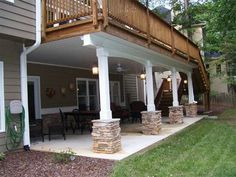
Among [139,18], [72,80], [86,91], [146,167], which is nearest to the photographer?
[146,167]

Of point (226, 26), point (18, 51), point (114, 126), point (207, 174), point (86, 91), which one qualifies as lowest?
point (207, 174)

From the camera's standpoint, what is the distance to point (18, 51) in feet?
25.5

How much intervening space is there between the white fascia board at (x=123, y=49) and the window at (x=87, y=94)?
3669 mm

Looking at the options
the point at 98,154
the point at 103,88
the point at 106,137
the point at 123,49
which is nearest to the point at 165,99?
the point at 123,49

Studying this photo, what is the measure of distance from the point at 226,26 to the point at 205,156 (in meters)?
3.71

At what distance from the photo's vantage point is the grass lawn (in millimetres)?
5535

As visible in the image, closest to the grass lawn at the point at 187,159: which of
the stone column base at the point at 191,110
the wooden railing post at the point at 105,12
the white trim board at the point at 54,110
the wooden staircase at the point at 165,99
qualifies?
the wooden railing post at the point at 105,12

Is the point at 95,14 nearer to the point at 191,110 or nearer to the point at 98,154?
the point at 98,154

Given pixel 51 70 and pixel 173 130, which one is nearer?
pixel 173 130

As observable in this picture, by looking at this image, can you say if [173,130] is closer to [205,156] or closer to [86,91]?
[205,156]

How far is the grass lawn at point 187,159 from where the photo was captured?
554 centimetres

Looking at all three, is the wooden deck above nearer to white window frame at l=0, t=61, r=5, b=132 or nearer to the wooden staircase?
white window frame at l=0, t=61, r=5, b=132

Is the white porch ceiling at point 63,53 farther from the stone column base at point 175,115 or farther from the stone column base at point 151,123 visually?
the stone column base at point 175,115

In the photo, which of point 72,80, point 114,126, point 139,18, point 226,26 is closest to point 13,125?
point 114,126
